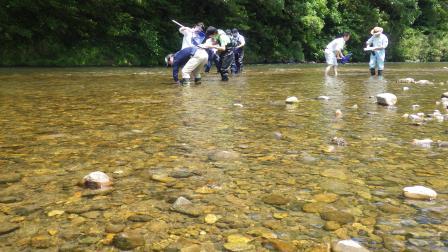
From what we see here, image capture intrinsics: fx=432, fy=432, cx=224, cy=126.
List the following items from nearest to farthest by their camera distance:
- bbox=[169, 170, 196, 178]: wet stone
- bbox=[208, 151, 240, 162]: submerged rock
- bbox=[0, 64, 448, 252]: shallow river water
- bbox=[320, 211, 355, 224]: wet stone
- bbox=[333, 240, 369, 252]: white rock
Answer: bbox=[333, 240, 369, 252]: white rock → bbox=[0, 64, 448, 252]: shallow river water → bbox=[320, 211, 355, 224]: wet stone → bbox=[169, 170, 196, 178]: wet stone → bbox=[208, 151, 240, 162]: submerged rock

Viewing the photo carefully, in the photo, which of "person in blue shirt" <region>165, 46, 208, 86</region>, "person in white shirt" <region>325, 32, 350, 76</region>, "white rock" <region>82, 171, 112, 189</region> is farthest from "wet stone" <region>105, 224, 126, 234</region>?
"person in white shirt" <region>325, 32, 350, 76</region>

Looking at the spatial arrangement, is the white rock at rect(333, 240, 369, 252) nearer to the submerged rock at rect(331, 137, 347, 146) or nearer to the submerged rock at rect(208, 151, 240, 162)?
the submerged rock at rect(208, 151, 240, 162)

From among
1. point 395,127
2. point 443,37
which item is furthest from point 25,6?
point 443,37

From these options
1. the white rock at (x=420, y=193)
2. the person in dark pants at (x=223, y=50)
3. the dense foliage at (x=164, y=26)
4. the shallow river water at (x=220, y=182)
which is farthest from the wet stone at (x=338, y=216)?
the dense foliage at (x=164, y=26)

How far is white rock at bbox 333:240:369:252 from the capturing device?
70.2 inches

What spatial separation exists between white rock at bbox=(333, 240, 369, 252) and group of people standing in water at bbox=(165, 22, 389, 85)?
8.70 meters

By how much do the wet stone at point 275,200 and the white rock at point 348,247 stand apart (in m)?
0.56

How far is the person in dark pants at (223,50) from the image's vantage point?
10678 mm

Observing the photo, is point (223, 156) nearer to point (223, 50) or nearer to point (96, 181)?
point (96, 181)

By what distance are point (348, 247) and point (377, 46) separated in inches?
516

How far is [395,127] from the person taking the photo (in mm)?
4551

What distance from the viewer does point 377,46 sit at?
13.8 meters

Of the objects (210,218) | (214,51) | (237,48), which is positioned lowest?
(210,218)

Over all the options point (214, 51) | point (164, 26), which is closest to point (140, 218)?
point (214, 51)
